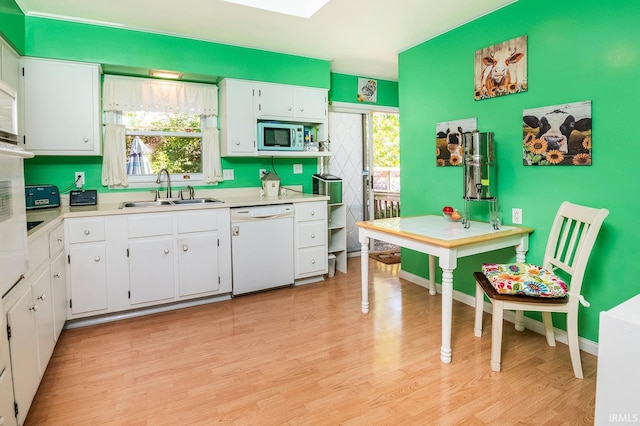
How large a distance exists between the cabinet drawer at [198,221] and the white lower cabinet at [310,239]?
2.71 ft

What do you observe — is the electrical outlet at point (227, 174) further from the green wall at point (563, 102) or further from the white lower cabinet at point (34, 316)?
the green wall at point (563, 102)

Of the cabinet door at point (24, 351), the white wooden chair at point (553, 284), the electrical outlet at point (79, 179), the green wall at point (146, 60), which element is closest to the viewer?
the cabinet door at point (24, 351)

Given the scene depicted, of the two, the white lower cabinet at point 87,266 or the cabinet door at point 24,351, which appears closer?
the cabinet door at point 24,351

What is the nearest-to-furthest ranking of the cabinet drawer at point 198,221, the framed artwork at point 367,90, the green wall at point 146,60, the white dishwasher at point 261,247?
the green wall at point 146,60 → the cabinet drawer at point 198,221 → the white dishwasher at point 261,247 → the framed artwork at point 367,90

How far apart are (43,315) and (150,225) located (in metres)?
1.09

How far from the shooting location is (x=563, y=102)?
2.47m

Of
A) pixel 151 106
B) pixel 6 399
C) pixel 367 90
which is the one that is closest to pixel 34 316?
pixel 6 399

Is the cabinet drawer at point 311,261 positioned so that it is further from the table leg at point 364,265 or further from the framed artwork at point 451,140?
the framed artwork at point 451,140

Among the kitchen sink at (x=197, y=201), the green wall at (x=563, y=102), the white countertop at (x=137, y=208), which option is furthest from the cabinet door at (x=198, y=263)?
the green wall at (x=563, y=102)

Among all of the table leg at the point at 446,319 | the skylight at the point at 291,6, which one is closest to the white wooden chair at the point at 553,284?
the table leg at the point at 446,319

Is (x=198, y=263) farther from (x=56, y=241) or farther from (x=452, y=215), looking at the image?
(x=452, y=215)

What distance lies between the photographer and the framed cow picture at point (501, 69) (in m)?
2.72

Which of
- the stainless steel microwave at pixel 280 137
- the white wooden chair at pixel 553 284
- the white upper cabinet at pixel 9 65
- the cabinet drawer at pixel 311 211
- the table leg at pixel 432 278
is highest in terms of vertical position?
the white upper cabinet at pixel 9 65

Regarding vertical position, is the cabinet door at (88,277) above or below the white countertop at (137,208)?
below
